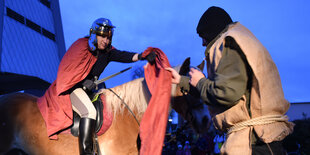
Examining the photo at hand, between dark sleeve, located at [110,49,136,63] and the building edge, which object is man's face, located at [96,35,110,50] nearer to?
dark sleeve, located at [110,49,136,63]

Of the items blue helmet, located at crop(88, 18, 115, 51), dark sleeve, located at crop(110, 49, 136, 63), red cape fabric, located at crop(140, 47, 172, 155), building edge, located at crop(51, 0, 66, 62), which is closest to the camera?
red cape fabric, located at crop(140, 47, 172, 155)

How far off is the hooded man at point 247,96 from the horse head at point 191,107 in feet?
3.49

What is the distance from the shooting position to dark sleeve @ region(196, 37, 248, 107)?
5.15 ft

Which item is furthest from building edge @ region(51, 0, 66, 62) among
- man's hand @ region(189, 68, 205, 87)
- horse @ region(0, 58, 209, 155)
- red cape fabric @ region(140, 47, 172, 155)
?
man's hand @ region(189, 68, 205, 87)

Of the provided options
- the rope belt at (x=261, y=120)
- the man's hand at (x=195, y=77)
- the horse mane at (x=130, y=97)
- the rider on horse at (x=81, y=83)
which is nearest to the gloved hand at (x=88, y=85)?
the rider on horse at (x=81, y=83)

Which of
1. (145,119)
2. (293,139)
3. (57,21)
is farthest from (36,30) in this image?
(145,119)

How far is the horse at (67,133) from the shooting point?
132 inches

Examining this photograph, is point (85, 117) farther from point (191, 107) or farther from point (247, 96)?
point (247, 96)

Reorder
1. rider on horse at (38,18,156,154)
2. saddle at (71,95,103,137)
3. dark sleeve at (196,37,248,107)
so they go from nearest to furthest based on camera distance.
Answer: dark sleeve at (196,37,248,107), rider on horse at (38,18,156,154), saddle at (71,95,103,137)

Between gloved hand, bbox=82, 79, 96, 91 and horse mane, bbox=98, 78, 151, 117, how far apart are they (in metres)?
0.14

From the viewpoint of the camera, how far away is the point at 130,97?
3629mm

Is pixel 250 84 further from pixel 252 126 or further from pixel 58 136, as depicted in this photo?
pixel 58 136

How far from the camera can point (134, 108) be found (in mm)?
3572

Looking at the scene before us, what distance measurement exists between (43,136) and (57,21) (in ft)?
83.9
